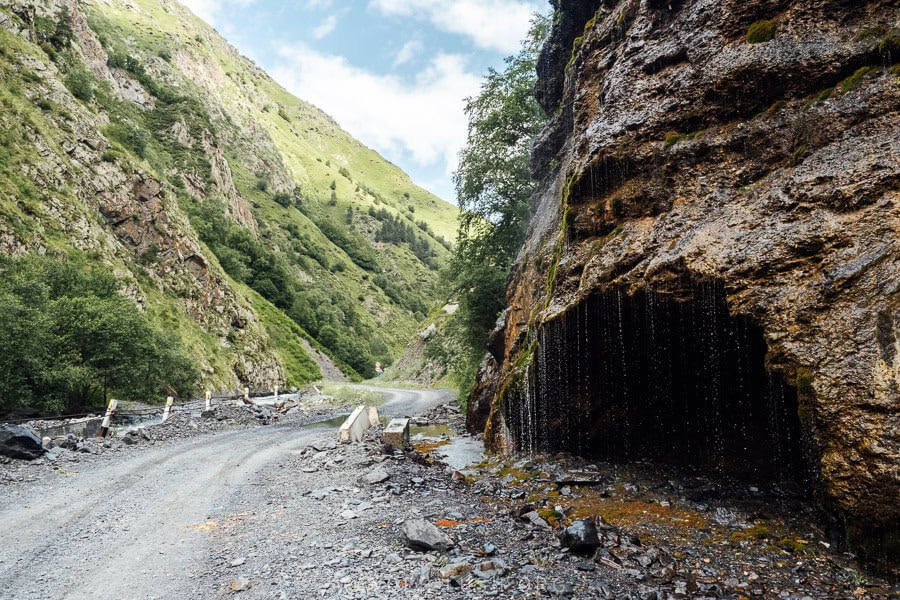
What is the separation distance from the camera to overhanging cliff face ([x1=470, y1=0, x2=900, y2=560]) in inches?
243

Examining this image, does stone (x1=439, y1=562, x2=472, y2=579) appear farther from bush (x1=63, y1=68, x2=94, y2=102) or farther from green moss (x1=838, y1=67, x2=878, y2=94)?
bush (x1=63, y1=68, x2=94, y2=102)

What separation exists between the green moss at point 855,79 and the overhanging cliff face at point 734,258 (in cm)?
7

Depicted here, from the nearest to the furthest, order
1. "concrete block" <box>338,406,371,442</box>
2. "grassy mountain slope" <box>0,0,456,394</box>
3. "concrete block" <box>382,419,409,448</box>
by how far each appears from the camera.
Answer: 1. "concrete block" <box>382,419,409,448</box>
2. "concrete block" <box>338,406,371,442</box>
3. "grassy mountain slope" <box>0,0,456,394</box>

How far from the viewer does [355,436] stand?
57.1 feet

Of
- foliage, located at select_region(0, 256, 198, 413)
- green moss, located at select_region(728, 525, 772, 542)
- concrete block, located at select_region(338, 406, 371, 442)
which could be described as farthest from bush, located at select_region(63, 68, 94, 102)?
green moss, located at select_region(728, 525, 772, 542)

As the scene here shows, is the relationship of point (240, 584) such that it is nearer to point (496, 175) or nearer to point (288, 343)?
point (496, 175)

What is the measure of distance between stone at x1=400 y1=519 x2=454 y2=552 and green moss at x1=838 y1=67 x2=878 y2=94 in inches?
388

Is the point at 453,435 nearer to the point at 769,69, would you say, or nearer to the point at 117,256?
the point at 769,69

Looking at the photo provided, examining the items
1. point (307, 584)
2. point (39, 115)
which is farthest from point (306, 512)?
point (39, 115)

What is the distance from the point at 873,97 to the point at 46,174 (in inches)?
1729

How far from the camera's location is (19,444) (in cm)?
1261

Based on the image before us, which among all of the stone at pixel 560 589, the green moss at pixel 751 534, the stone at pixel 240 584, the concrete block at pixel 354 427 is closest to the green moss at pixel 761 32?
the green moss at pixel 751 534

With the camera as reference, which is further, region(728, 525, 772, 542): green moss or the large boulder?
the large boulder

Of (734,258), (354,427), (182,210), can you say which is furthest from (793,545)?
(182,210)
